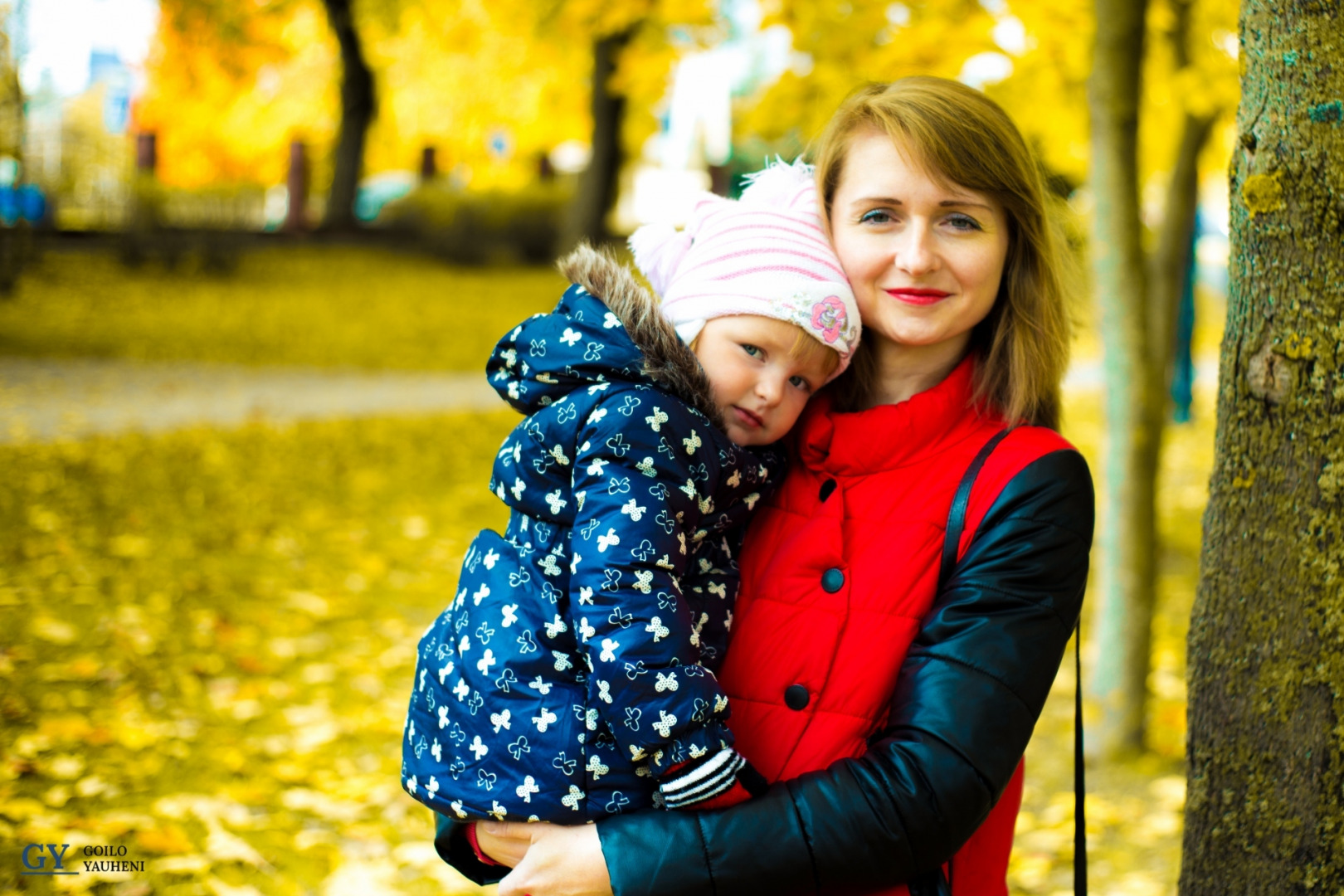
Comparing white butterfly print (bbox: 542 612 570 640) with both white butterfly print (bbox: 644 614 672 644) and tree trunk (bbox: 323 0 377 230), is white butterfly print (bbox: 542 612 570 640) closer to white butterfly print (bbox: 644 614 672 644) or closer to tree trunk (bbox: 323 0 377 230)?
white butterfly print (bbox: 644 614 672 644)

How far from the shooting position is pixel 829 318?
1.85 meters

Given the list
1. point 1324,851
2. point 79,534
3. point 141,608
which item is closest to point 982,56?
point 1324,851

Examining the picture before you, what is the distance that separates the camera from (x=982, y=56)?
182 inches

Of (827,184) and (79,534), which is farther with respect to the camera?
(79,534)

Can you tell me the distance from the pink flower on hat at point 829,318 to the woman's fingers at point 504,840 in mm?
894

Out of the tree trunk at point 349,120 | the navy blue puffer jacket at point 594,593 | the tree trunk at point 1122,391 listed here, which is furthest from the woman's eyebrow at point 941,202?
the tree trunk at point 349,120

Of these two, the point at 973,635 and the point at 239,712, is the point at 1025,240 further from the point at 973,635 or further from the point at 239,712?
the point at 239,712

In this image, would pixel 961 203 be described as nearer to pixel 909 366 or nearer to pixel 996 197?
pixel 996 197

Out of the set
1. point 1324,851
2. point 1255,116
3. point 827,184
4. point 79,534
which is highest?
point 1255,116

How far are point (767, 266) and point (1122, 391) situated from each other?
3.11 meters

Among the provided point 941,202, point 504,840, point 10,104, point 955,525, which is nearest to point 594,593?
point 504,840

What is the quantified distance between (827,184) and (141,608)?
4744 mm

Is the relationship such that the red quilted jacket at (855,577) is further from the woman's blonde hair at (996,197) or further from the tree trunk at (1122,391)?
the tree trunk at (1122,391)

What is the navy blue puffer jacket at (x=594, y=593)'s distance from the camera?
1.59 meters
